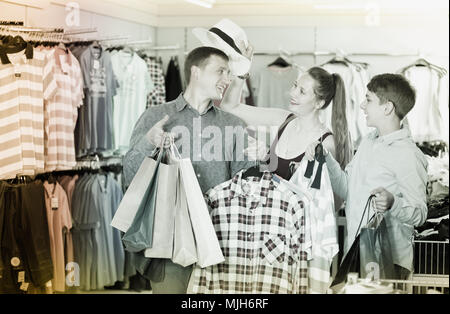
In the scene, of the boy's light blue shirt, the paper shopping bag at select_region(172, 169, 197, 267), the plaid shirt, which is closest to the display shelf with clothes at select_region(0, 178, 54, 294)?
the paper shopping bag at select_region(172, 169, 197, 267)

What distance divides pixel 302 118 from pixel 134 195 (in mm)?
1038

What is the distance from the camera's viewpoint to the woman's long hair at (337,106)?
3471mm

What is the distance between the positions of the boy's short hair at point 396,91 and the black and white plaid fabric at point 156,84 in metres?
1.17

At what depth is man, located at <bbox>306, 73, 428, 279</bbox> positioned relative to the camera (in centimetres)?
347

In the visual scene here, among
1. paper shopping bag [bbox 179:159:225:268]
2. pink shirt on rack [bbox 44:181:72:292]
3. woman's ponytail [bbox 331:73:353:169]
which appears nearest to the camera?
paper shopping bag [bbox 179:159:225:268]

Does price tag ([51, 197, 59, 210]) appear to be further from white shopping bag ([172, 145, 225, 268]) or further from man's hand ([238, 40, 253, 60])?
man's hand ([238, 40, 253, 60])

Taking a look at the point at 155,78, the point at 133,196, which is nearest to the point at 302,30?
the point at 155,78

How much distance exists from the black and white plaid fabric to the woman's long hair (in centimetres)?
85

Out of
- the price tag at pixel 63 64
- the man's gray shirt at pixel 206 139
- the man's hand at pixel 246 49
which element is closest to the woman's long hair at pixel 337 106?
the man's hand at pixel 246 49

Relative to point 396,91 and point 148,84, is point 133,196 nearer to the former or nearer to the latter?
point 148,84

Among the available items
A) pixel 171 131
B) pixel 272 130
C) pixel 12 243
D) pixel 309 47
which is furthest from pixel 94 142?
pixel 309 47

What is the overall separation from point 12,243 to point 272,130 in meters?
1.60

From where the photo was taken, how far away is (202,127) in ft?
11.4

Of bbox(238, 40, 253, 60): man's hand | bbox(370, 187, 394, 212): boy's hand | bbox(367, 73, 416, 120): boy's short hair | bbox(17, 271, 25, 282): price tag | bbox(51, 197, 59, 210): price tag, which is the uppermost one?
bbox(238, 40, 253, 60): man's hand
